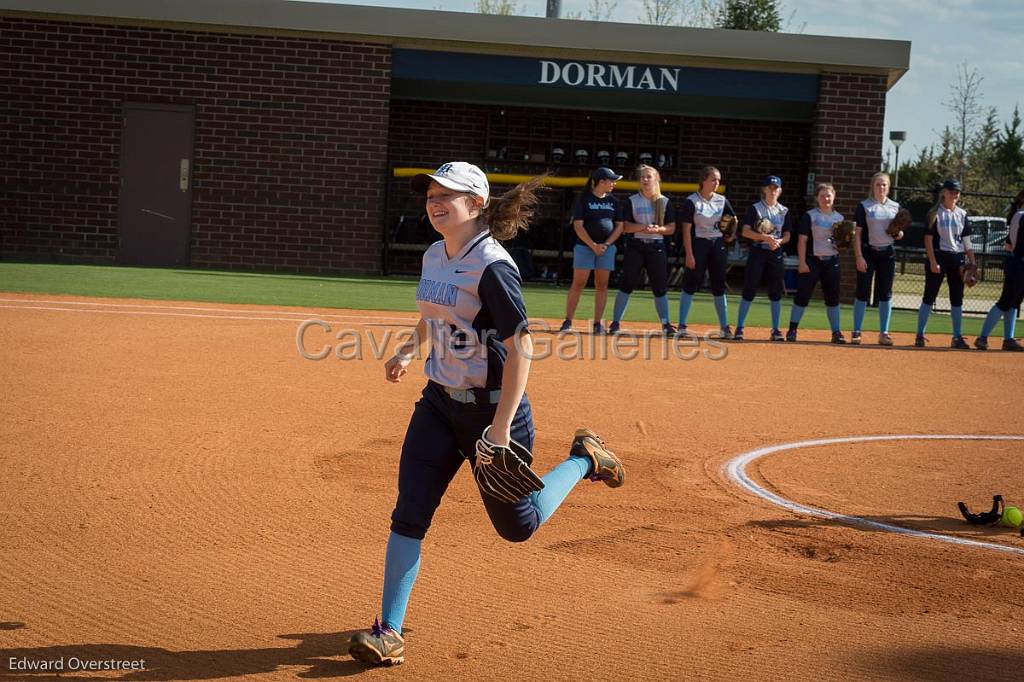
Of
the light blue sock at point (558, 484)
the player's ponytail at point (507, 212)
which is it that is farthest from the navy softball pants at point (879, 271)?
the player's ponytail at point (507, 212)

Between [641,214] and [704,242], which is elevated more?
[641,214]

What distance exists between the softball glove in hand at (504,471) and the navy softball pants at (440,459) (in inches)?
4.4

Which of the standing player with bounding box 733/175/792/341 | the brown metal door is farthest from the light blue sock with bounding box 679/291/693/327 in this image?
the brown metal door

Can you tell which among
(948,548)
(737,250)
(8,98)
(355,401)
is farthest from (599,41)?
(948,548)

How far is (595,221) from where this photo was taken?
51.4 feet

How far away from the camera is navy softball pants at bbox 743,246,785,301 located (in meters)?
15.9

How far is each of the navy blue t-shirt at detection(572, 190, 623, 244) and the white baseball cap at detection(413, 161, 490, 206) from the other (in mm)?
11265

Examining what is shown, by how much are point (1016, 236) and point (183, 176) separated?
17.3m

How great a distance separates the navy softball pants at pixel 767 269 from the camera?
15852 millimetres

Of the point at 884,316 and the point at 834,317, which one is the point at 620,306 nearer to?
the point at 834,317

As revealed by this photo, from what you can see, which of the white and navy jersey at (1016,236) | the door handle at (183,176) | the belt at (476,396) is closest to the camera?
the belt at (476,396)

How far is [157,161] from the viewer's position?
24891mm

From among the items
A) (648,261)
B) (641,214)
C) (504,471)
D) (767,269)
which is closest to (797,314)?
(767,269)

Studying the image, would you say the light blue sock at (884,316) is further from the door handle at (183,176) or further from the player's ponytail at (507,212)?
the door handle at (183,176)
